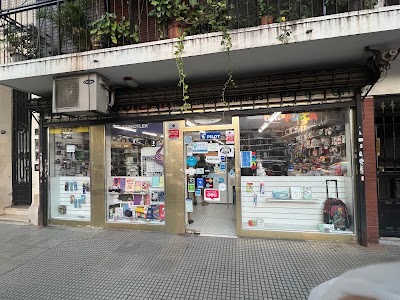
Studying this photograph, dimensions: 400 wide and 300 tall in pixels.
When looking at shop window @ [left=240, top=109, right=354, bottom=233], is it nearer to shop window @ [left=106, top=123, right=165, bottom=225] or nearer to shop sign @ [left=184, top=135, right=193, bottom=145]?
shop sign @ [left=184, top=135, right=193, bottom=145]

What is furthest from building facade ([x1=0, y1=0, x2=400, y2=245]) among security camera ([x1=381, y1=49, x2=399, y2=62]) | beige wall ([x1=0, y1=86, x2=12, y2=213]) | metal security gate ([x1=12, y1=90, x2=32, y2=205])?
beige wall ([x1=0, y1=86, x2=12, y2=213])

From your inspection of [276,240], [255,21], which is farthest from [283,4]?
[276,240]

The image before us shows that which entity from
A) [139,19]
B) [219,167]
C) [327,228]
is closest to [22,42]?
[139,19]

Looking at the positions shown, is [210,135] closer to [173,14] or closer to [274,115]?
[274,115]

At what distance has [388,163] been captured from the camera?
4805mm

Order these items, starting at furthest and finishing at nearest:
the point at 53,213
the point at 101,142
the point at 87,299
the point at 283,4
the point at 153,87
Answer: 1. the point at 53,213
2. the point at 101,142
3. the point at 153,87
4. the point at 283,4
5. the point at 87,299

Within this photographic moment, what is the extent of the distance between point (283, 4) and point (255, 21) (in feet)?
1.71

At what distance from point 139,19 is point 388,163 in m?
5.22

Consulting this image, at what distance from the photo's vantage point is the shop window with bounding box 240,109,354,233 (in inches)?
186

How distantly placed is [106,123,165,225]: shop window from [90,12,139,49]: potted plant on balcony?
5.69ft

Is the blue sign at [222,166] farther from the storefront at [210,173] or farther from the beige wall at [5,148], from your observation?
the beige wall at [5,148]

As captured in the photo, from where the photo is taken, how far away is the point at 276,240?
4734 mm

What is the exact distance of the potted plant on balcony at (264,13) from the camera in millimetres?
4062

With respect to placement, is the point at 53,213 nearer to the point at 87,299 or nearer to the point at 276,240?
the point at 87,299
